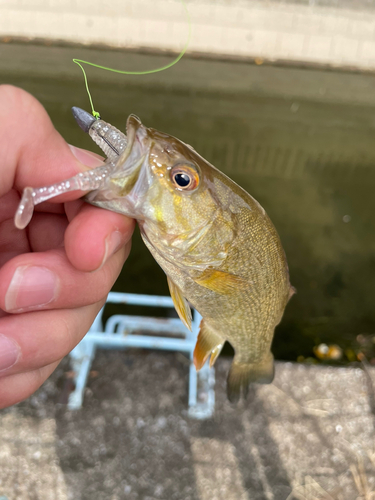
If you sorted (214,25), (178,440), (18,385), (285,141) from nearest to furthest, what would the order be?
(18,385) → (178,440) → (285,141) → (214,25)

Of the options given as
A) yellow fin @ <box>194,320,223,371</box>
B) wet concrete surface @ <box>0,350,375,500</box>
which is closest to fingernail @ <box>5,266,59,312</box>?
yellow fin @ <box>194,320,223,371</box>

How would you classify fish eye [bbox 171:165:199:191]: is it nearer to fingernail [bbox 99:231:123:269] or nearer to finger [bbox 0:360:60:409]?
fingernail [bbox 99:231:123:269]


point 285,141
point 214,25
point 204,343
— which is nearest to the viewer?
point 204,343

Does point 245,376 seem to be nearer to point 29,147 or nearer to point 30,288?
point 30,288

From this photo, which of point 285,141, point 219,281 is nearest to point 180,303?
point 219,281

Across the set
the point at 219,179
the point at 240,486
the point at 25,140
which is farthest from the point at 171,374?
the point at 25,140
